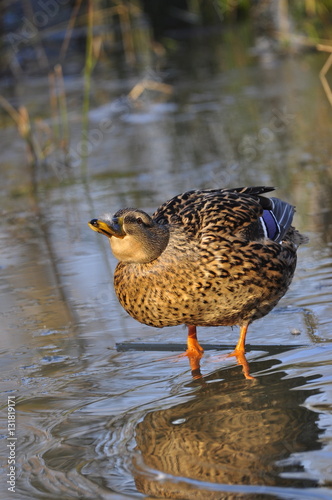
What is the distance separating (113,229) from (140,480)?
116cm

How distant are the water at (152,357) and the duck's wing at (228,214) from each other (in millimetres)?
490

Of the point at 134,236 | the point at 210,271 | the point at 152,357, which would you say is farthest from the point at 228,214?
the point at 152,357

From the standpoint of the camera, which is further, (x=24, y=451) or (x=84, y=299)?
(x=84, y=299)

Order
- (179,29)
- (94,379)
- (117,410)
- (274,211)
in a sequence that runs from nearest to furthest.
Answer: (117,410), (94,379), (274,211), (179,29)

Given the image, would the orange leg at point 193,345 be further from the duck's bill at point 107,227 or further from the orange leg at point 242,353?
the duck's bill at point 107,227

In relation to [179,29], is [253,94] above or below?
above

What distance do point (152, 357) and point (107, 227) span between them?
32.5 inches

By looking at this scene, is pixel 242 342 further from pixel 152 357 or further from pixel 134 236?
pixel 134 236

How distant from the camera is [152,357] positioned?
13.9ft

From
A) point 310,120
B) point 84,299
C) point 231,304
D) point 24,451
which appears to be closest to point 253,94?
point 310,120

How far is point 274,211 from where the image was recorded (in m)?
4.63

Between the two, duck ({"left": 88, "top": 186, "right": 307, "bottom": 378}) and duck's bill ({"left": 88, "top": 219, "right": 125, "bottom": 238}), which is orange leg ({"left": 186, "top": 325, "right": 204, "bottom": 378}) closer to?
duck ({"left": 88, "top": 186, "right": 307, "bottom": 378})

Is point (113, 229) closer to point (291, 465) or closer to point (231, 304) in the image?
point (231, 304)

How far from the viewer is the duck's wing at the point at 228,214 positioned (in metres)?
4.16
